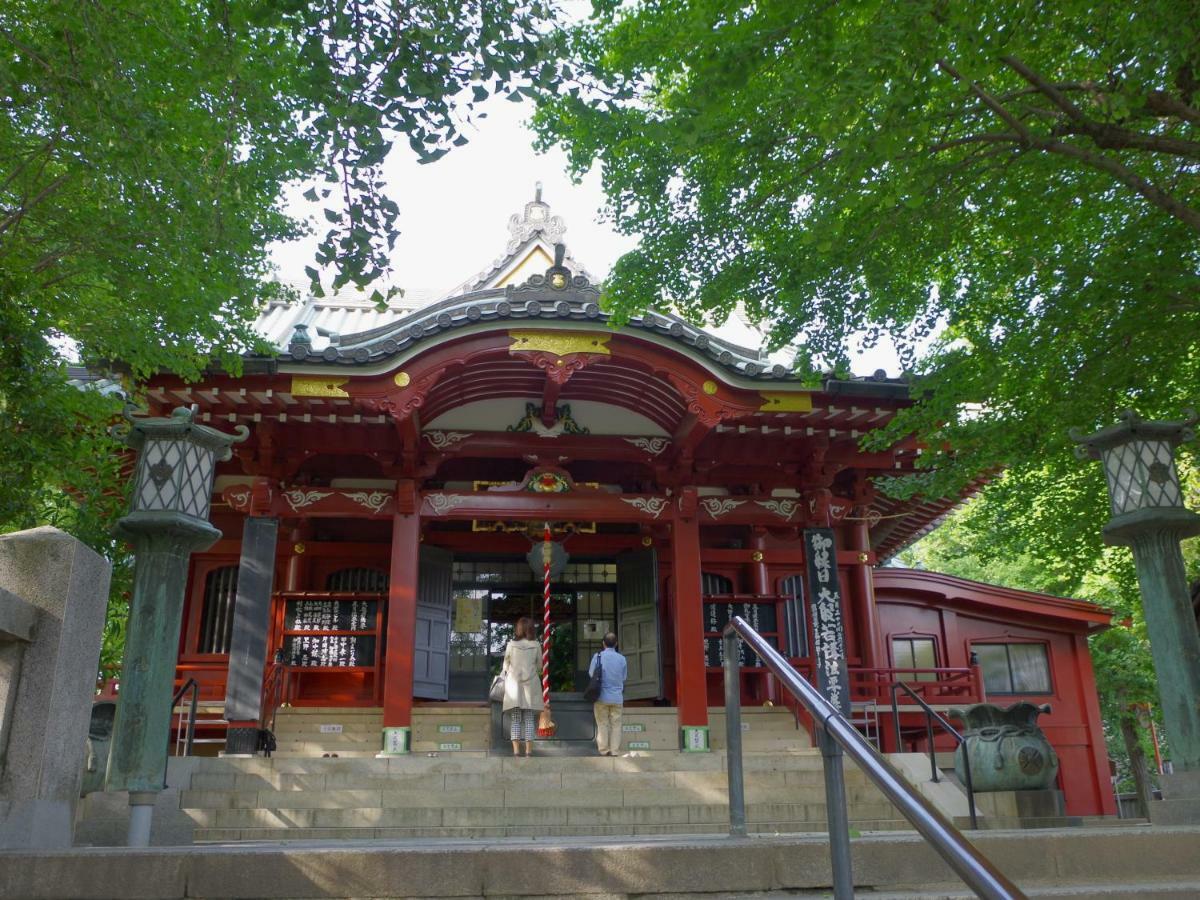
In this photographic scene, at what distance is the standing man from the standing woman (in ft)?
2.19

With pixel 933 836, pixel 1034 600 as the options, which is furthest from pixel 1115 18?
pixel 1034 600

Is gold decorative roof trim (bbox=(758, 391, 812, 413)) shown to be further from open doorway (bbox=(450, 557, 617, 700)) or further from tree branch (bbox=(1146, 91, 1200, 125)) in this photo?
tree branch (bbox=(1146, 91, 1200, 125))

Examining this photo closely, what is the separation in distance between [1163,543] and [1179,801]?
160 cm

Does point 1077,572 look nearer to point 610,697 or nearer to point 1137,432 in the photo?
point 1137,432

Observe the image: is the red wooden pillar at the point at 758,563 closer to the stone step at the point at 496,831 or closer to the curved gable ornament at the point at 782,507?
the curved gable ornament at the point at 782,507

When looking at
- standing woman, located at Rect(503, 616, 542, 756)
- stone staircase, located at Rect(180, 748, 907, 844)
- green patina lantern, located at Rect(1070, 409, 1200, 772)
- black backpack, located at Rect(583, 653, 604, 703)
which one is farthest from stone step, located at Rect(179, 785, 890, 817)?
Answer: green patina lantern, located at Rect(1070, 409, 1200, 772)

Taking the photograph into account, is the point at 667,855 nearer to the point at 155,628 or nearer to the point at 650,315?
the point at 155,628

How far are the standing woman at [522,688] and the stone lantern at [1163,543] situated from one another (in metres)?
5.76

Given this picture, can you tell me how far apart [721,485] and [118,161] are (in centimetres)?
861

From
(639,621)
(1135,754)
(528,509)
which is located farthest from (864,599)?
(1135,754)

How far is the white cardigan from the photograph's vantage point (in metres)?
10.1

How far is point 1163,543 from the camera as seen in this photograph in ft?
21.0

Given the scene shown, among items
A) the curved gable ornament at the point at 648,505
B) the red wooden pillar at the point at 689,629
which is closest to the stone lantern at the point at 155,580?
the curved gable ornament at the point at 648,505

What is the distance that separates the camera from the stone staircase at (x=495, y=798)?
7.76 m
